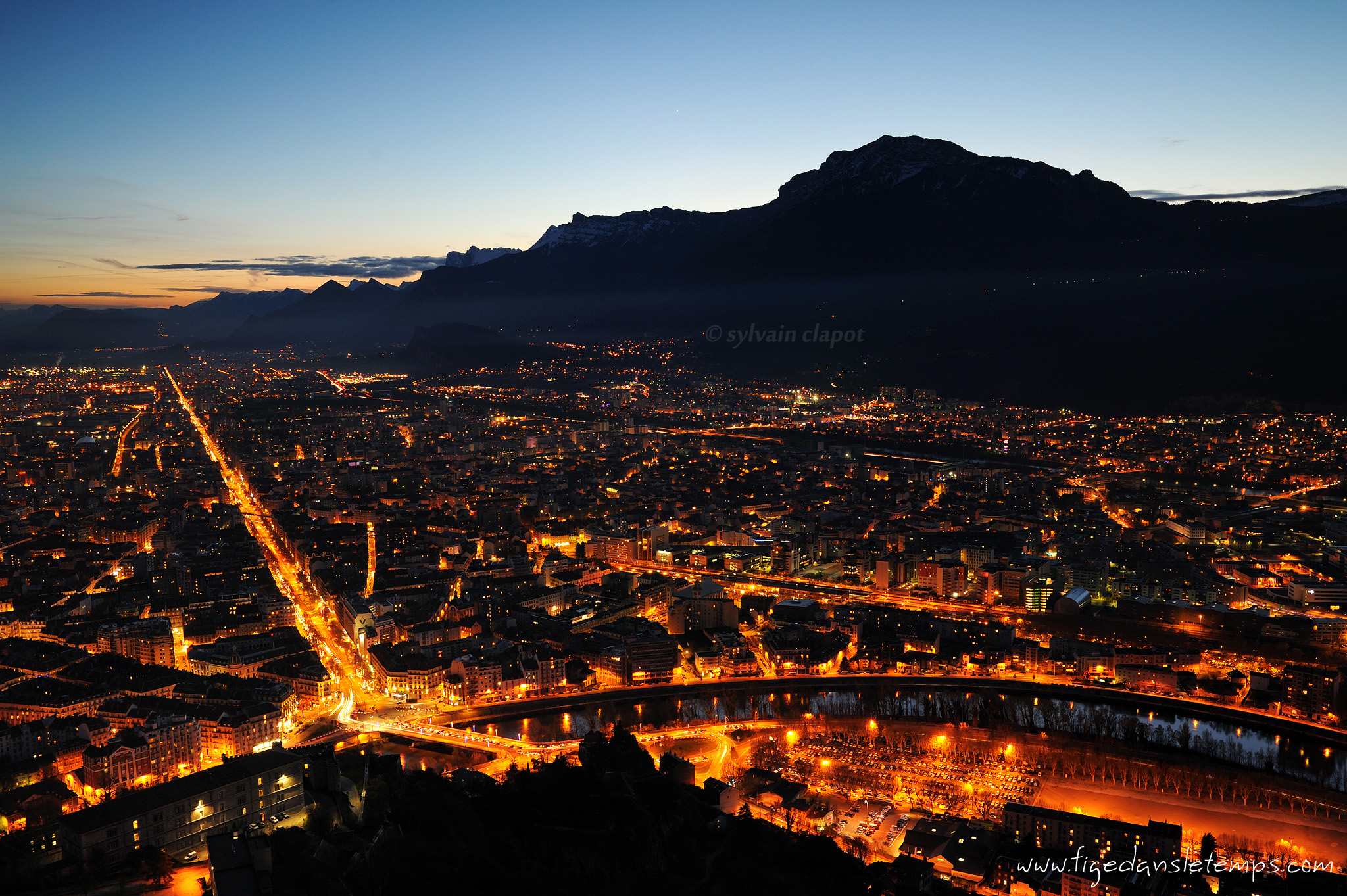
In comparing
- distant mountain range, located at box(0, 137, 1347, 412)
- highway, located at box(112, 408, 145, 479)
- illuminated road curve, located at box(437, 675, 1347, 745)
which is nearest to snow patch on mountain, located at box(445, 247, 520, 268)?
distant mountain range, located at box(0, 137, 1347, 412)

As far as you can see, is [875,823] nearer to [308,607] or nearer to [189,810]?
[189,810]

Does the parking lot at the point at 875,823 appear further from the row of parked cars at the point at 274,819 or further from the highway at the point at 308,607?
the highway at the point at 308,607

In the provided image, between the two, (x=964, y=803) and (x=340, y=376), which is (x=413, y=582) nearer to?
(x=964, y=803)

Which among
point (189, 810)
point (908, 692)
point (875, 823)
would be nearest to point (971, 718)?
point (908, 692)

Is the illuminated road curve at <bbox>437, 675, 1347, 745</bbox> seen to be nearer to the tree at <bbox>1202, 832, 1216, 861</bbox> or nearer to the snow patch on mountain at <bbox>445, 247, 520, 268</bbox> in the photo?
the tree at <bbox>1202, 832, 1216, 861</bbox>

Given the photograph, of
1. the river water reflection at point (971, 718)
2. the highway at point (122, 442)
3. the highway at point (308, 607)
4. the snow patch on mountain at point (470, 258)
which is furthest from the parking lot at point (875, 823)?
the snow patch on mountain at point (470, 258)

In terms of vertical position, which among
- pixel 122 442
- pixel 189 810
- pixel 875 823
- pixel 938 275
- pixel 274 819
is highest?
pixel 938 275
